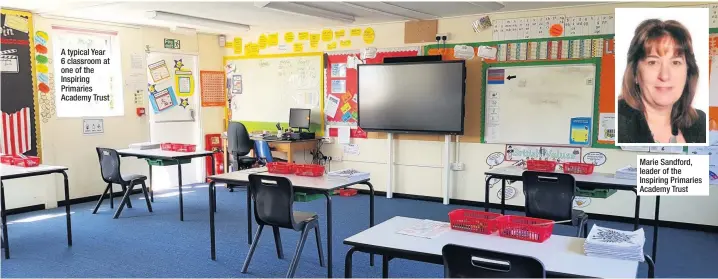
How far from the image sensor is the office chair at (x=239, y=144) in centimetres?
682

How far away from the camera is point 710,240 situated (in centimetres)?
466

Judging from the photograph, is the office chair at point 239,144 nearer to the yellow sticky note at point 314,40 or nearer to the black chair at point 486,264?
the yellow sticky note at point 314,40

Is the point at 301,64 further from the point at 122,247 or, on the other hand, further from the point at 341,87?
the point at 122,247

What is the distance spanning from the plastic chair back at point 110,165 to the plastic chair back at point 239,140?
5.58 feet

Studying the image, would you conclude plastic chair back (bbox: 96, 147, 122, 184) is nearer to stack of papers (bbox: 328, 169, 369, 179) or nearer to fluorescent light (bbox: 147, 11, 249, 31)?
fluorescent light (bbox: 147, 11, 249, 31)

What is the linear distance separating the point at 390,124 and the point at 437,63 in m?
0.96

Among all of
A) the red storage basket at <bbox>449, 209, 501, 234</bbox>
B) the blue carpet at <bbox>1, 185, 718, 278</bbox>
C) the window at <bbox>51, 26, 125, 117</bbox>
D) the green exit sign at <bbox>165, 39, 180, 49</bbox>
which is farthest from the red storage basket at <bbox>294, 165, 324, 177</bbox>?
the green exit sign at <bbox>165, 39, 180, 49</bbox>

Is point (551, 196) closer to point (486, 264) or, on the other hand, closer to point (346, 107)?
point (486, 264)

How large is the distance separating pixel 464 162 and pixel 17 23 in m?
5.16

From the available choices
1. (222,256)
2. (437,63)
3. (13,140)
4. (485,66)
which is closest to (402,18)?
(437,63)

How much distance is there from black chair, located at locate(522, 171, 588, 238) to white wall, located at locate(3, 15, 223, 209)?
5.19 metres

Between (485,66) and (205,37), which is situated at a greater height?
(205,37)

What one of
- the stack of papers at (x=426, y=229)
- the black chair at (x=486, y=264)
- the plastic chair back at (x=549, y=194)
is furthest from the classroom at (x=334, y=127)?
the black chair at (x=486, y=264)

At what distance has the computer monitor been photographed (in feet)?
22.9
